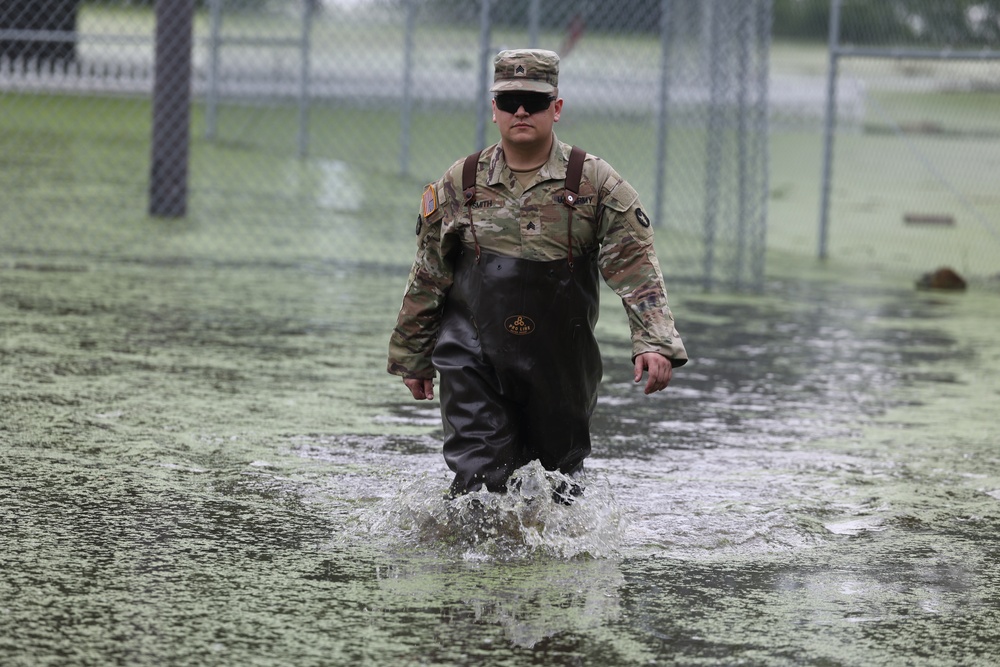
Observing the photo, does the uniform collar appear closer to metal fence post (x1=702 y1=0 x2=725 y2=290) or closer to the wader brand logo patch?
the wader brand logo patch

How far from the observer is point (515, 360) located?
13.2ft

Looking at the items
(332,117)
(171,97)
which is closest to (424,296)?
(171,97)

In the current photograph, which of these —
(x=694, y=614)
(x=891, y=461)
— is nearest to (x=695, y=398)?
(x=891, y=461)

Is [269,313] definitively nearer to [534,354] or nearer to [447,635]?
[534,354]

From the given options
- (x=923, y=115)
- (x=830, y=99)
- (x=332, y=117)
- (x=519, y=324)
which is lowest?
(x=519, y=324)

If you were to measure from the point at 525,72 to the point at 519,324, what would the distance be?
0.68m

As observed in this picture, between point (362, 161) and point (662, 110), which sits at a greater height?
point (662, 110)

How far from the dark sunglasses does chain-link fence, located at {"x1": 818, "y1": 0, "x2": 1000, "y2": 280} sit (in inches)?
311

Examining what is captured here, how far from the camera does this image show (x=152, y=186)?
11844 millimetres

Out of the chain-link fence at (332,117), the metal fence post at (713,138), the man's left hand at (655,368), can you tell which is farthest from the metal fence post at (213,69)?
the man's left hand at (655,368)

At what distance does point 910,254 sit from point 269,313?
313 inches

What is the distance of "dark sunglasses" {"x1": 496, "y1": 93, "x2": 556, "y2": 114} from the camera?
13.0ft

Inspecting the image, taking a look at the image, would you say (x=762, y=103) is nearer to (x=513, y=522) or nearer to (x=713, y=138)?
(x=713, y=138)

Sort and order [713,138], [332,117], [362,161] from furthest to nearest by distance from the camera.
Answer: [362,161] → [332,117] → [713,138]
